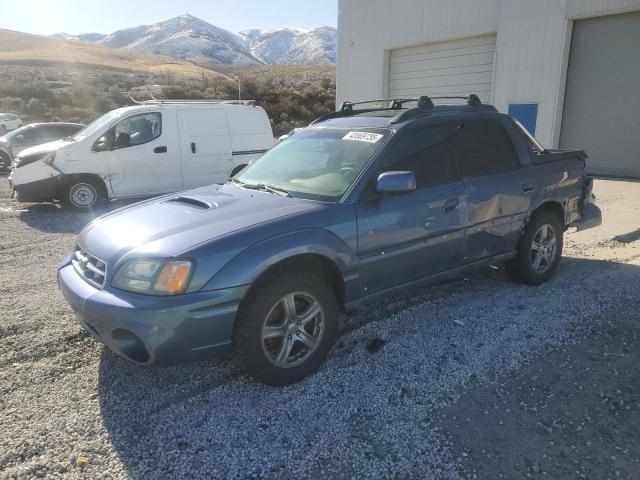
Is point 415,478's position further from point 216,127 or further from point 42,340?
point 216,127

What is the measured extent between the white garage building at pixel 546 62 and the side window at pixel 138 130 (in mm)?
9868

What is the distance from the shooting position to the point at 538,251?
484cm

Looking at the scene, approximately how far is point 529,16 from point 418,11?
13.0 feet

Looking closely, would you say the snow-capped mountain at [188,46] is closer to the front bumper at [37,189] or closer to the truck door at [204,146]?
the truck door at [204,146]

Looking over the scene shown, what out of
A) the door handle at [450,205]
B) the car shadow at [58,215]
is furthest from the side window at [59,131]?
the door handle at [450,205]

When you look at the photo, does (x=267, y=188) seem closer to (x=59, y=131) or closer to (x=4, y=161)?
(x=59, y=131)

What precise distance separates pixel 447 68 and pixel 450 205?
13.1m

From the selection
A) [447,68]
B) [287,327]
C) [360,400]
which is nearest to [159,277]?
[287,327]

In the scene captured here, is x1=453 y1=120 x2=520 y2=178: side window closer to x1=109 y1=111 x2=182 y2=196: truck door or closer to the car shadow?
the car shadow

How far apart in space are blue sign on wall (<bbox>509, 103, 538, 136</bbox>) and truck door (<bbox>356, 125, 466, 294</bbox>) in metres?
11.0

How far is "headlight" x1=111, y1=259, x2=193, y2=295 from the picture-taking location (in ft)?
8.93

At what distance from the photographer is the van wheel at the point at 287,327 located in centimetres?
291

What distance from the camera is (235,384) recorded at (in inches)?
125

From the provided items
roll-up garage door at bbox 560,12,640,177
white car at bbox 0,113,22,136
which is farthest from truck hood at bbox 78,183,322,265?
white car at bbox 0,113,22,136
